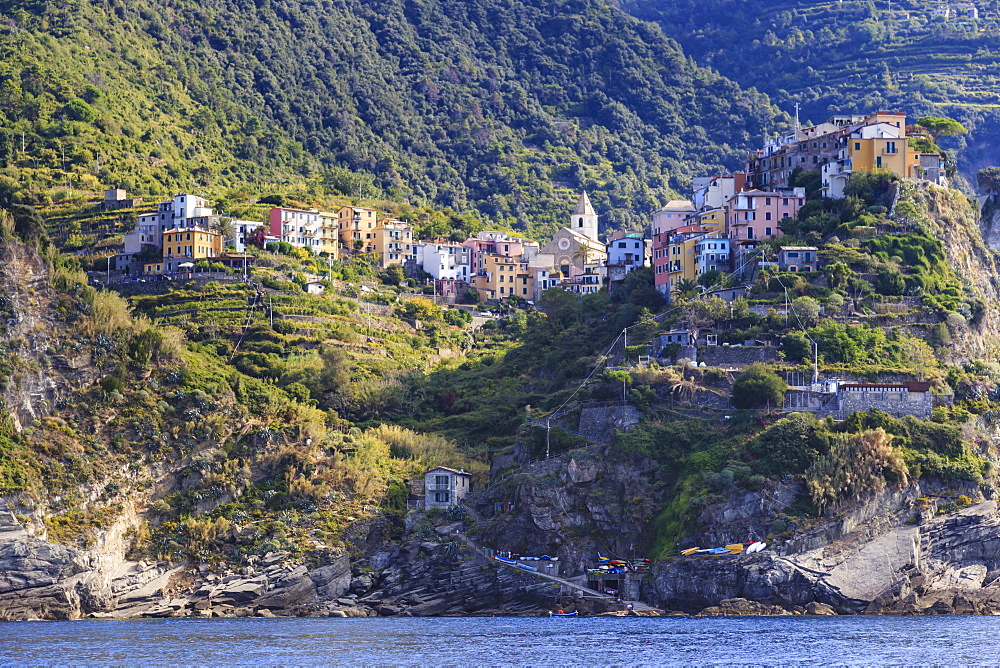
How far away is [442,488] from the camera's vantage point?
10950 cm

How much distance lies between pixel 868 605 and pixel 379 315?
52.8 metres

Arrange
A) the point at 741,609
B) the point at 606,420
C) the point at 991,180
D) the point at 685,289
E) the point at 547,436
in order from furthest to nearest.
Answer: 1. the point at 991,180
2. the point at 685,289
3. the point at 547,436
4. the point at 606,420
5. the point at 741,609

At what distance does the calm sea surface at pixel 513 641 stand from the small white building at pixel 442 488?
1264 cm

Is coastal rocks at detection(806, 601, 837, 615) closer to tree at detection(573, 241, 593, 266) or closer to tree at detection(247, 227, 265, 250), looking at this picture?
tree at detection(247, 227, 265, 250)

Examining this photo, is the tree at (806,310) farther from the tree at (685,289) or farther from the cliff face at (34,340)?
the cliff face at (34,340)

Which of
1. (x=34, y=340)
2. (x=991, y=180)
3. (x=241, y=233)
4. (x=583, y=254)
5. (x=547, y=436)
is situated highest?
(x=991, y=180)

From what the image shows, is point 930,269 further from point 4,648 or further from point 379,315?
point 4,648

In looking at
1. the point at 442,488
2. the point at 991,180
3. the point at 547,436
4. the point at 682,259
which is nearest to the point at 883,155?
the point at 682,259

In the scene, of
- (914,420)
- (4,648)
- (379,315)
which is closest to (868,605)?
(914,420)

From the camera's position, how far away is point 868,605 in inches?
3787

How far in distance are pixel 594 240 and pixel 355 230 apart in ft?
88.8

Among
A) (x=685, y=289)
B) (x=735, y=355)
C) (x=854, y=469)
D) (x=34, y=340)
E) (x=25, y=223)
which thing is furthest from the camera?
(x=685, y=289)

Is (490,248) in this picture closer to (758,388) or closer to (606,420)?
(606,420)

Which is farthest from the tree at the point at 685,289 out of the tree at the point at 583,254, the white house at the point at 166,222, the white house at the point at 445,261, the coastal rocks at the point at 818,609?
the white house at the point at 166,222
